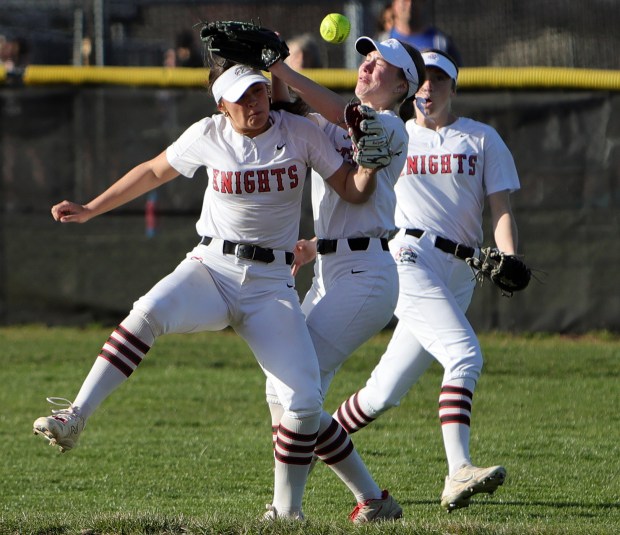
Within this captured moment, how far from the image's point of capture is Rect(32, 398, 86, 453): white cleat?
166 inches

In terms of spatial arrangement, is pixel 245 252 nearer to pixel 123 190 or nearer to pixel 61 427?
pixel 123 190

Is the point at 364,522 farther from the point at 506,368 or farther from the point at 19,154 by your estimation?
the point at 19,154

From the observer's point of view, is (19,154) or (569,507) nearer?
(569,507)

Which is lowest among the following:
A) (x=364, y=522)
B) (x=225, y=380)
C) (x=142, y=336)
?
(x=225, y=380)

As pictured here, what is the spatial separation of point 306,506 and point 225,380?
12.2 ft

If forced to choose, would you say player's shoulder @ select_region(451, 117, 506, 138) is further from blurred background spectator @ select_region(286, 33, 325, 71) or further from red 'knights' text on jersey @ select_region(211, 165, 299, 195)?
red 'knights' text on jersey @ select_region(211, 165, 299, 195)

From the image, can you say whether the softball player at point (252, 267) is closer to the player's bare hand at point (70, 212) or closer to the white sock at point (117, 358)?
the white sock at point (117, 358)

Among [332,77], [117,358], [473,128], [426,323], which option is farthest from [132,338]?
[332,77]

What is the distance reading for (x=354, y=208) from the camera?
192 inches

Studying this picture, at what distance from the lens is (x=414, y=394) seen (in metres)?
8.55

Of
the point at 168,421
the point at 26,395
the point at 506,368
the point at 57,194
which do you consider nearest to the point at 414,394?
the point at 506,368

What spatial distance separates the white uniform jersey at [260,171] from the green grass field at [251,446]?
1.15 meters

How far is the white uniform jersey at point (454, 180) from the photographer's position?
5.72 metres

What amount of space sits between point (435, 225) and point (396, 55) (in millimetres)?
1080
